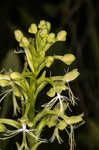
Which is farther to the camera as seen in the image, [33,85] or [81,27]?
[81,27]

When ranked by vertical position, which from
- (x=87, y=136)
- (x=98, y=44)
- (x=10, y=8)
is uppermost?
(x=10, y=8)

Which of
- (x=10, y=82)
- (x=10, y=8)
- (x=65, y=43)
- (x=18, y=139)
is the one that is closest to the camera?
(x=10, y=82)

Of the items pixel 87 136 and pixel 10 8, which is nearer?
pixel 87 136

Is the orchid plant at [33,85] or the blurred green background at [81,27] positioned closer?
the orchid plant at [33,85]

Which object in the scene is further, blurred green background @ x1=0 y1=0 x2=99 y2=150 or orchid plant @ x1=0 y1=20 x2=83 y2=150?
blurred green background @ x1=0 y1=0 x2=99 y2=150

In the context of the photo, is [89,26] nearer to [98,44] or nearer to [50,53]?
[98,44]

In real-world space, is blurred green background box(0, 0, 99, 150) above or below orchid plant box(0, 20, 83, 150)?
above

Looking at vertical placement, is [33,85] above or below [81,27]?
below

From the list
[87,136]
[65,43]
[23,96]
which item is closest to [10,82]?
[23,96]

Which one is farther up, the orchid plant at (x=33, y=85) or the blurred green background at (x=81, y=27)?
the blurred green background at (x=81, y=27)

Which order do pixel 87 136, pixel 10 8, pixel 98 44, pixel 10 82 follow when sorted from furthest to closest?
pixel 10 8 → pixel 98 44 → pixel 87 136 → pixel 10 82

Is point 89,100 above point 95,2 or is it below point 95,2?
below
